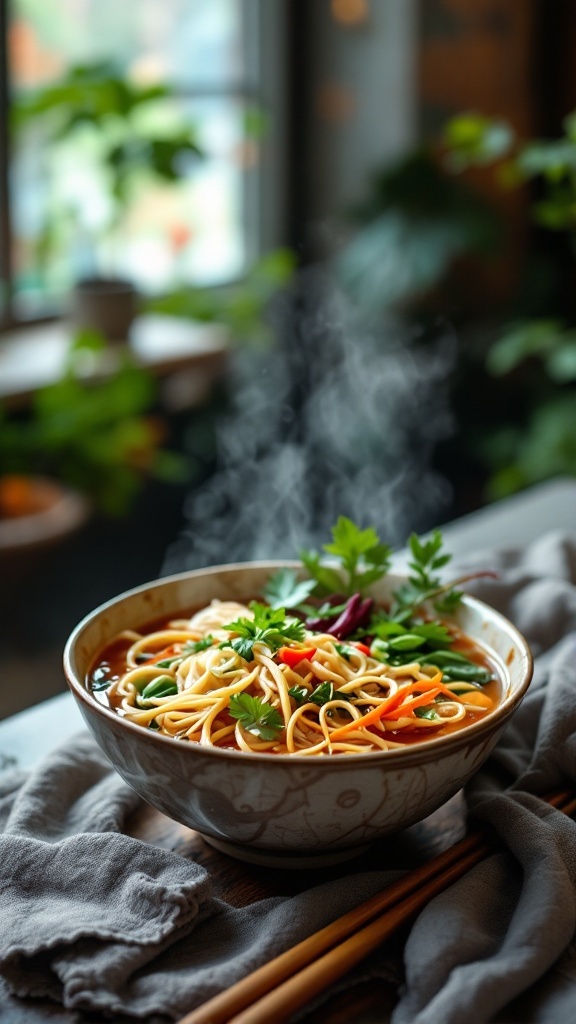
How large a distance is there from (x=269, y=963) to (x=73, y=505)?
2.44 metres

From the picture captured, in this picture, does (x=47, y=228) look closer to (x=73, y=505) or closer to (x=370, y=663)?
(x=73, y=505)

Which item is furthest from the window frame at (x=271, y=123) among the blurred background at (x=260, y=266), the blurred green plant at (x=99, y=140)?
the blurred green plant at (x=99, y=140)

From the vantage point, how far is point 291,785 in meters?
0.81

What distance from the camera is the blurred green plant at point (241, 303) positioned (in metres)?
4.04

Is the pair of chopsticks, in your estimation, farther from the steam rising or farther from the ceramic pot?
the ceramic pot

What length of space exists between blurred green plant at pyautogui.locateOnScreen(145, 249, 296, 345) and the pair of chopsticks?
10.8 ft

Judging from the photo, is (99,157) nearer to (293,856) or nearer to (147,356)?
(147,356)

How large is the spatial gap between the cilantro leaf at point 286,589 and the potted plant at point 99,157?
2.55 metres

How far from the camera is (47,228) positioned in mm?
3602

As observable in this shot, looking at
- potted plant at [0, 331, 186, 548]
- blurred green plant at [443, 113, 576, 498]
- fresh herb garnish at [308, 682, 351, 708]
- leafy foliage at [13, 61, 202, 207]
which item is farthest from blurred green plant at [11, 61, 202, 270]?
fresh herb garnish at [308, 682, 351, 708]

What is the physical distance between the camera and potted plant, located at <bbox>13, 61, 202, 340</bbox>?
11.1ft

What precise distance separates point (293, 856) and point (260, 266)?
143 inches

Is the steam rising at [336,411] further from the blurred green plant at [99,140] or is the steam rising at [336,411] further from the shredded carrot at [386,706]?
the shredded carrot at [386,706]

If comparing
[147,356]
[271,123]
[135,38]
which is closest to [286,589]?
[147,356]
